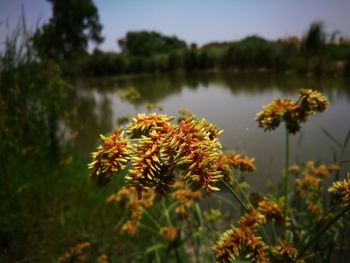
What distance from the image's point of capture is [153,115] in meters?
0.54

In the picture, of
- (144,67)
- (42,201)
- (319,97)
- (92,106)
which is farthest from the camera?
(144,67)

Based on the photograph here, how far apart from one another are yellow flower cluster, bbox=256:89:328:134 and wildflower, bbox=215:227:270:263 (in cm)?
37

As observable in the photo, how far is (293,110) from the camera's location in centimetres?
91

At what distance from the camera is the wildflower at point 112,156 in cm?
50

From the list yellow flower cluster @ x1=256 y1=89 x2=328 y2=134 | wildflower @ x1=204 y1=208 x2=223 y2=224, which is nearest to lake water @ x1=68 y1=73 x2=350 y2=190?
yellow flower cluster @ x1=256 y1=89 x2=328 y2=134

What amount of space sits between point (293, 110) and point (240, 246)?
47 cm

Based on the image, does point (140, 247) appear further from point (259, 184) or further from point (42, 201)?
point (259, 184)

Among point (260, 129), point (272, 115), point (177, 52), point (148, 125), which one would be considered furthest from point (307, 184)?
point (177, 52)

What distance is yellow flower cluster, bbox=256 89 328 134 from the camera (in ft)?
2.85

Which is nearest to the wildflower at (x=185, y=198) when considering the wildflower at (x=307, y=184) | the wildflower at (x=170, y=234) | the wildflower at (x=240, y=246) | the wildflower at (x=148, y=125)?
the wildflower at (x=170, y=234)

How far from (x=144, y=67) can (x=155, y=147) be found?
14606 mm

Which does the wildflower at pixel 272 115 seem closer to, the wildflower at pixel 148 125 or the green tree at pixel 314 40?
the wildflower at pixel 148 125

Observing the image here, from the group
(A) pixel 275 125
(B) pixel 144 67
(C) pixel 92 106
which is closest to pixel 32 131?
(A) pixel 275 125

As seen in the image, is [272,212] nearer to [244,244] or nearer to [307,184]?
[244,244]
